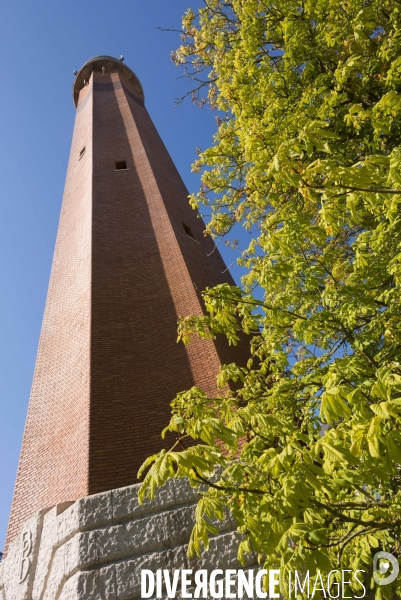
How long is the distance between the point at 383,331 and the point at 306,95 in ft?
9.36

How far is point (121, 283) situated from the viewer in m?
8.80

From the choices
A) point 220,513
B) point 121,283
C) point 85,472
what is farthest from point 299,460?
point 121,283

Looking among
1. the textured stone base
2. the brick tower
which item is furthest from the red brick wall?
the textured stone base

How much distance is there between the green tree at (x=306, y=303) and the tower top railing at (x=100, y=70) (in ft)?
56.5

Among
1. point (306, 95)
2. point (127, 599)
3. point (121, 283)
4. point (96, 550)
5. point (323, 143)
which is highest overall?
point (121, 283)

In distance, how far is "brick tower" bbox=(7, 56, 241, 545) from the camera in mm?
6156

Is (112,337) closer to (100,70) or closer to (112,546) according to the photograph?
(112,546)

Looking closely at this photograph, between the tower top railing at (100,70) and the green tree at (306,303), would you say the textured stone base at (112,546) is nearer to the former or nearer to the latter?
the green tree at (306,303)

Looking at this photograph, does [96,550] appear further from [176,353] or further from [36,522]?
[176,353]

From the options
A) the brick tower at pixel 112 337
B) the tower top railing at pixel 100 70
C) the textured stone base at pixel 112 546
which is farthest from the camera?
the tower top railing at pixel 100 70

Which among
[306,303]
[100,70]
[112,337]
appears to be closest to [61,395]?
[112,337]

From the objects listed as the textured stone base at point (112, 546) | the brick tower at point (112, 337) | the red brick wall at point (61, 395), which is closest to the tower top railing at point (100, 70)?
the brick tower at point (112, 337)

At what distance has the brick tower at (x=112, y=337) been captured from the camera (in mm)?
6156

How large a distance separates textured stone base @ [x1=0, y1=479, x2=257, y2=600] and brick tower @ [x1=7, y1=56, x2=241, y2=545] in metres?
0.49
